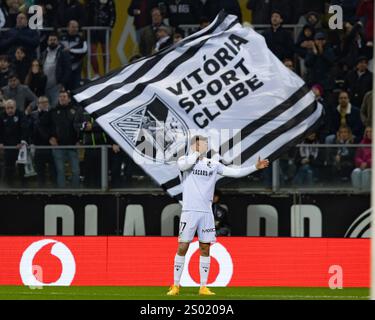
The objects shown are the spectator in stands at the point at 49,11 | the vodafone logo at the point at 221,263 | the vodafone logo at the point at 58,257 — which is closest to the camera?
the vodafone logo at the point at 221,263

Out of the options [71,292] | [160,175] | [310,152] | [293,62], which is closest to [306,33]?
[293,62]

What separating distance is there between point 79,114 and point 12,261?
11.0 ft

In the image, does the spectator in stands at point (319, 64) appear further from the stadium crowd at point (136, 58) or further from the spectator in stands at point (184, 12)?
the spectator in stands at point (184, 12)

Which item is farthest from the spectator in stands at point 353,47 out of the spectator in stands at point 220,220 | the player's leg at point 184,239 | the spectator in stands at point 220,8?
the player's leg at point 184,239

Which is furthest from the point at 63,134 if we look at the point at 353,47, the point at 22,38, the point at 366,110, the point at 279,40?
the point at 353,47

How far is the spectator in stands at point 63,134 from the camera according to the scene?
72.0ft

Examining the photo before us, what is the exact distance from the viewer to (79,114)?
2239 cm

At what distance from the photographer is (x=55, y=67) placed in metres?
23.4

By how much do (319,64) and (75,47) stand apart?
4367mm

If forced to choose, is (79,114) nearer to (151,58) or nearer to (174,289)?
(151,58)

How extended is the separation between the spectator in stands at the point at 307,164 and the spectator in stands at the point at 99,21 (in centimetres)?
447

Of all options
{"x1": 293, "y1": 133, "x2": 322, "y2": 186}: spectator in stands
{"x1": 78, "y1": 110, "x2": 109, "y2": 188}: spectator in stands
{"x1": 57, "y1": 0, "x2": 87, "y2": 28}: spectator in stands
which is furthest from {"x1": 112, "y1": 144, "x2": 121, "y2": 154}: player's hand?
Answer: {"x1": 57, "y1": 0, "x2": 87, "y2": 28}: spectator in stands

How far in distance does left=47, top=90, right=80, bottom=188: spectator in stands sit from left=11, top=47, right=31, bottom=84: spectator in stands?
1256 mm

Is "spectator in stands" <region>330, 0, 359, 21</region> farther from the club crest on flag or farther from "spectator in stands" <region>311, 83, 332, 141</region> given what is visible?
the club crest on flag
